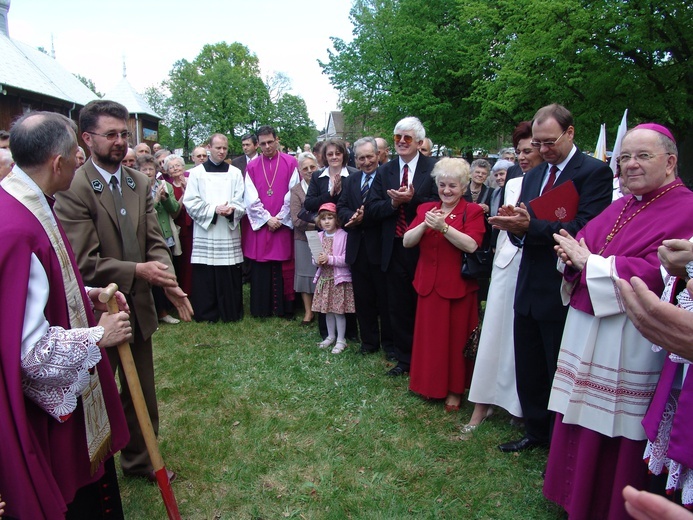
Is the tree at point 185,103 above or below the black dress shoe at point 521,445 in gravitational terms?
above

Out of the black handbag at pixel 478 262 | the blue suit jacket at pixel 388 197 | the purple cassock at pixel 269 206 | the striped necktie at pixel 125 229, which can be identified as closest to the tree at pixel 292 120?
the purple cassock at pixel 269 206

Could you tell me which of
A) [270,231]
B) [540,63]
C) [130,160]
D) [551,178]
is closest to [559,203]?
[551,178]

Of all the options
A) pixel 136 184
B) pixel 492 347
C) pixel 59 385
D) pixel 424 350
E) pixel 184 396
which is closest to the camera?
pixel 59 385

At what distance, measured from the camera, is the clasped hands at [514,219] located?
3.21m

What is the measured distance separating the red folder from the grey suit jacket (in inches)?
98.3

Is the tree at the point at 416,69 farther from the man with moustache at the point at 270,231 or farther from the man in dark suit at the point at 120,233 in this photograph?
the man in dark suit at the point at 120,233

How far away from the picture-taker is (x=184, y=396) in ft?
15.5

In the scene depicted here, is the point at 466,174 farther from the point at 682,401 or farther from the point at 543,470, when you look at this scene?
the point at 682,401

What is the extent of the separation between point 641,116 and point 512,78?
380 cm

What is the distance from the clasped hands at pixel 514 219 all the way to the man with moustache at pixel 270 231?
4.14 metres

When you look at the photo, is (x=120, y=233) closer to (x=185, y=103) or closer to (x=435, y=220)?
(x=435, y=220)

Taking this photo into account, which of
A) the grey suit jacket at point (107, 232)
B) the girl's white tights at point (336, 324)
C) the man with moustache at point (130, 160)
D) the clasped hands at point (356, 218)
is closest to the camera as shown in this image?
the grey suit jacket at point (107, 232)

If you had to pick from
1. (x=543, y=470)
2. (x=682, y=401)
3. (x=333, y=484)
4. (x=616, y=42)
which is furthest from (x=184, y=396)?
(x=616, y=42)

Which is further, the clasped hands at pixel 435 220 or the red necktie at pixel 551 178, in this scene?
the clasped hands at pixel 435 220
